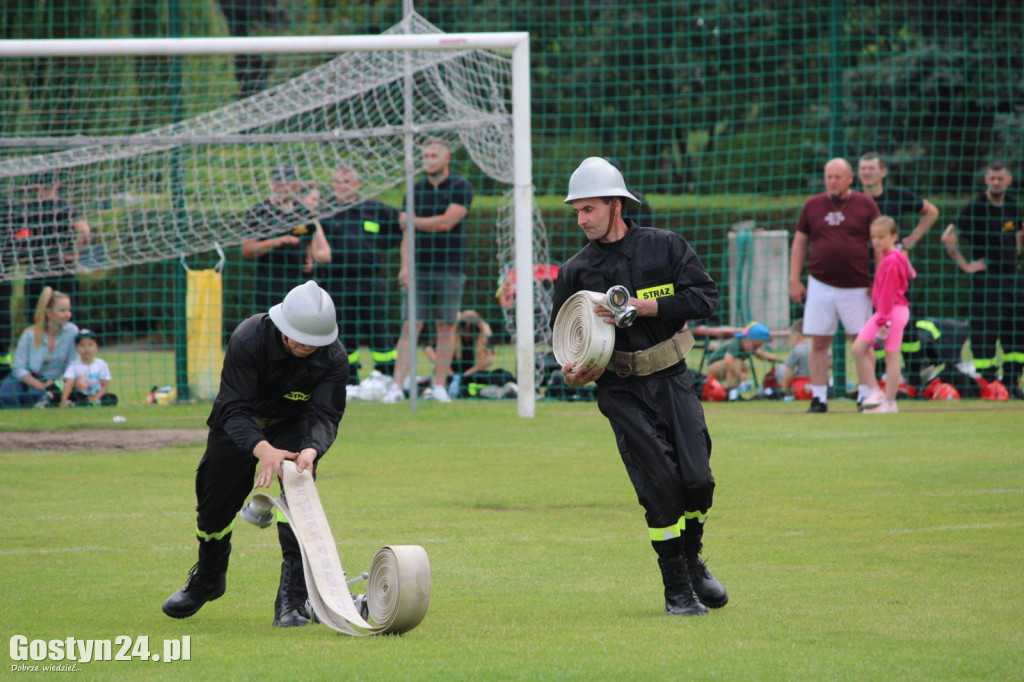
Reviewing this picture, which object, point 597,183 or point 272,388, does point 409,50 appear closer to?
point 597,183

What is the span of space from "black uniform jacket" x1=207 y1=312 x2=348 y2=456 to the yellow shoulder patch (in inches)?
54.1

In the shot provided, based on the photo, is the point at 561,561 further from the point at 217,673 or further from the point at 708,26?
the point at 708,26

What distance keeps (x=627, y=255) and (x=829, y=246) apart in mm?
8220

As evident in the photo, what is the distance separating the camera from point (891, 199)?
1573 cm

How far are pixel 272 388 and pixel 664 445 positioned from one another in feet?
5.76

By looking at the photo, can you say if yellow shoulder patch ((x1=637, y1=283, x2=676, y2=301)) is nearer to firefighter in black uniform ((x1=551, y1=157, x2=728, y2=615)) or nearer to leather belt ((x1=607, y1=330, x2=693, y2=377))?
firefighter in black uniform ((x1=551, y1=157, x2=728, y2=615))

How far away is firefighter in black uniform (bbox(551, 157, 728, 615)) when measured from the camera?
6.43 m

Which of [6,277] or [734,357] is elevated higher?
[6,277]

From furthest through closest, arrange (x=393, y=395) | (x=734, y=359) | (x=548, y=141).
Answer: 1. (x=548, y=141)
2. (x=734, y=359)
3. (x=393, y=395)

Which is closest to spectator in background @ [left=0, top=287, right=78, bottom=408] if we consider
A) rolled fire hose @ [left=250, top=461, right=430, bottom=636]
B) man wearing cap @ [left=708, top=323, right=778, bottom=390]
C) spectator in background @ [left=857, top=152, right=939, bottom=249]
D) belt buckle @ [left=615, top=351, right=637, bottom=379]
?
man wearing cap @ [left=708, top=323, right=778, bottom=390]

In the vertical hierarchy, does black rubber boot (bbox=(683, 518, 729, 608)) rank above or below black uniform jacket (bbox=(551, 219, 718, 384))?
below

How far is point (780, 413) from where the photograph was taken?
1459 centimetres

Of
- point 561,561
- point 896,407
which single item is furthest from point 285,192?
point 561,561

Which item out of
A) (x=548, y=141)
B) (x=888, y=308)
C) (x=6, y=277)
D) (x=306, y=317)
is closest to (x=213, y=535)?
(x=306, y=317)
